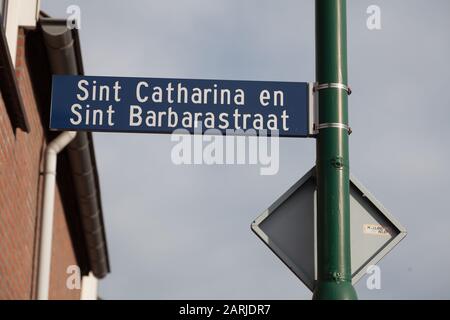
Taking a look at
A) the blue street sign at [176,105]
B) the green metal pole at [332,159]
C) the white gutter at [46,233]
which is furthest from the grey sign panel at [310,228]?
the white gutter at [46,233]

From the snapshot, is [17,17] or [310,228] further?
[17,17]

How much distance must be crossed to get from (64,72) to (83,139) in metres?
1.86

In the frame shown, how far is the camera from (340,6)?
5281 mm

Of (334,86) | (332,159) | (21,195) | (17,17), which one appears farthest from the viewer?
(21,195)

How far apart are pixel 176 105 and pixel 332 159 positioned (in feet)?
3.55

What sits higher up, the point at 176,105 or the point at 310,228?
the point at 176,105

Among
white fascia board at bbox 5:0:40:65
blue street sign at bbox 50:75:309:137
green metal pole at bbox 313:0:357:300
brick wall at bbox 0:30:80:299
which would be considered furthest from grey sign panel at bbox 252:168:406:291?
white fascia board at bbox 5:0:40:65

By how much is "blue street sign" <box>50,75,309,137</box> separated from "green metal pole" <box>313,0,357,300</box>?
21 cm

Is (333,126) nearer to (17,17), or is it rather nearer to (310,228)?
(310,228)

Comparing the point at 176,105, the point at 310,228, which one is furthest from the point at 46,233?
the point at 310,228

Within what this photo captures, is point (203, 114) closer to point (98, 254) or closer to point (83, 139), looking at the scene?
point (83, 139)

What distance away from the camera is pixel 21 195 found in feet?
30.6

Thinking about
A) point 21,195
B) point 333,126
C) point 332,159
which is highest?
point 21,195
